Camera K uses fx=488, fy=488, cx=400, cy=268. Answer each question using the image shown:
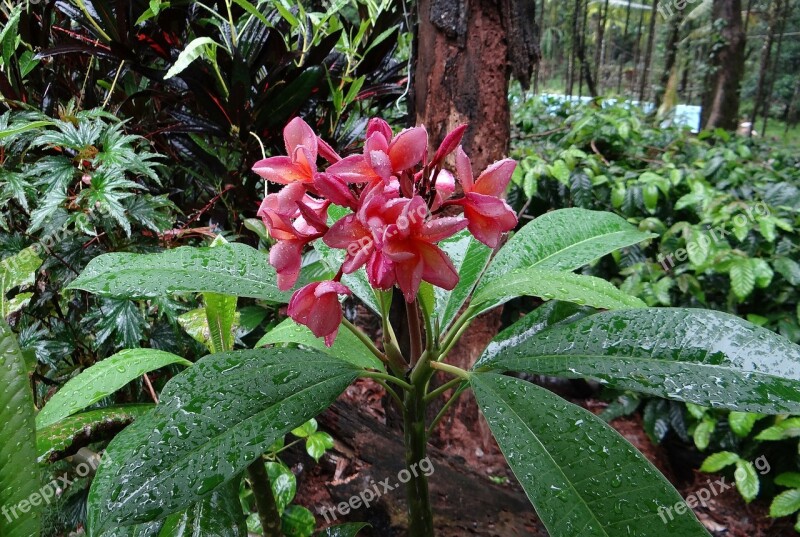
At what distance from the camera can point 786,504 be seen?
147 cm

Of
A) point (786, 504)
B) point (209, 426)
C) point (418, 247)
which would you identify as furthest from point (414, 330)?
point (786, 504)

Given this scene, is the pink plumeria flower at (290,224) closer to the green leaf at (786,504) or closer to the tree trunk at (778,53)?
the green leaf at (786,504)

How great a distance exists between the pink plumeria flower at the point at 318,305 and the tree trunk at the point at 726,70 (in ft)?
20.7

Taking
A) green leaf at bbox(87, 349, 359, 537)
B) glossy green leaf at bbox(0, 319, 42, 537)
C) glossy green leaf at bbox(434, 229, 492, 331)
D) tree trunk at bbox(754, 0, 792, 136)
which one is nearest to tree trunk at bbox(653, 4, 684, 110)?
Answer: tree trunk at bbox(754, 0, 792, 136)

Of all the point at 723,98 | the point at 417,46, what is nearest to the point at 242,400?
the point at 417,46

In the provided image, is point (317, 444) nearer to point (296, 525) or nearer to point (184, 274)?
point (296, 525)

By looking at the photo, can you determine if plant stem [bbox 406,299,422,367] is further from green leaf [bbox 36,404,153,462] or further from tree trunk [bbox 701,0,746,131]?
tree trunk [bbox 701,0,746,131]

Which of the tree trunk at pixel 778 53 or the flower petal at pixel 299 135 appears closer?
the flower petal at pixel 299 135

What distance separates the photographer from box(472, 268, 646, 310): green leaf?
601 millimetres

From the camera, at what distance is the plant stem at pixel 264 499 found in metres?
0.81

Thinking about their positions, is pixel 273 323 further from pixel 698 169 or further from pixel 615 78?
pixel 615 78

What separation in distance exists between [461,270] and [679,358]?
1.17 feet

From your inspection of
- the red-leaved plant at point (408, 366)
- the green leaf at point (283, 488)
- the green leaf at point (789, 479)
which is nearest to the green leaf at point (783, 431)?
the green leaf at point (789, 479)

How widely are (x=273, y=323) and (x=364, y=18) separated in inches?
44.5
